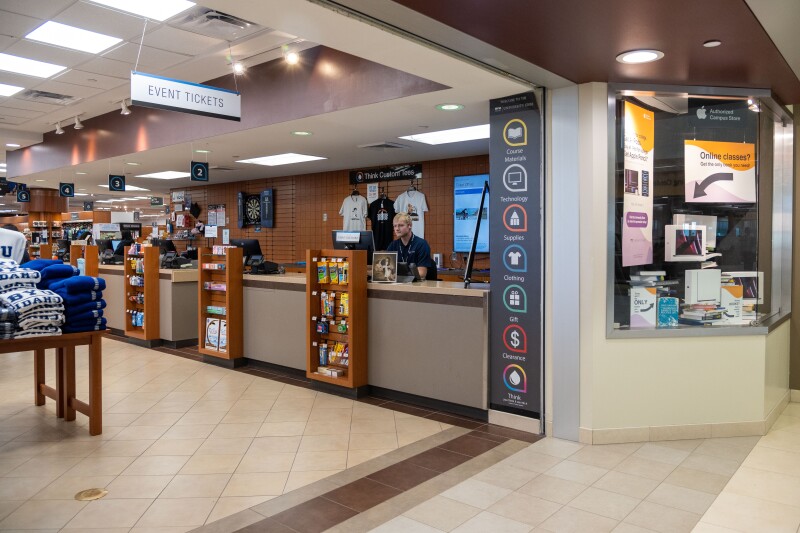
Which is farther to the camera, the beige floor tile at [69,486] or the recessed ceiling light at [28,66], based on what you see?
the recessed ceiling light at [28,66]

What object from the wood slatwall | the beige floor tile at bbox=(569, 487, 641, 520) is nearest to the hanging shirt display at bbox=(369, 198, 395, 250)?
the wood slatwall

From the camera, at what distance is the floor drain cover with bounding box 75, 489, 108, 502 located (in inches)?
131

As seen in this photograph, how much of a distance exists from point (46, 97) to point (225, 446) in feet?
19.4

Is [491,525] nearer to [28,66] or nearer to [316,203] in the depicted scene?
[28,66]

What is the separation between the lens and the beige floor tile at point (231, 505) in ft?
10.2

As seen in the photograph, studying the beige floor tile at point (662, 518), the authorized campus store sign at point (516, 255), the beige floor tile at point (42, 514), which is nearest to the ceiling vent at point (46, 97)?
the beige floor tile at point (42, 514)

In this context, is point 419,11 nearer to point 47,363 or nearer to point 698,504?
point 698,504

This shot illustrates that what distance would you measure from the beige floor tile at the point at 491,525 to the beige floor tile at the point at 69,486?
2.28 m

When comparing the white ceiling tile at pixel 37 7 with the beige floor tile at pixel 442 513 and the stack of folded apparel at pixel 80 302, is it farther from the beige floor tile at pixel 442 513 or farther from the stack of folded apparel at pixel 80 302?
the beige floor tile at pixel 442 513

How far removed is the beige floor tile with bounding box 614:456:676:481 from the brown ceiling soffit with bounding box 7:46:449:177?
3.15 metres

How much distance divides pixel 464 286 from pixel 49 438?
3597 millimetres

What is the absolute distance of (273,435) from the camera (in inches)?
176

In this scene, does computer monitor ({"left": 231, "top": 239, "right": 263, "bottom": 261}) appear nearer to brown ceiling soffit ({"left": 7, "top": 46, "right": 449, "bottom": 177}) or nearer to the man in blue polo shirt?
brown ceiling soffit ({"left": 7, "top": 46, "right": 449, "bottom": 177})

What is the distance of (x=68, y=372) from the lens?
4746mm
